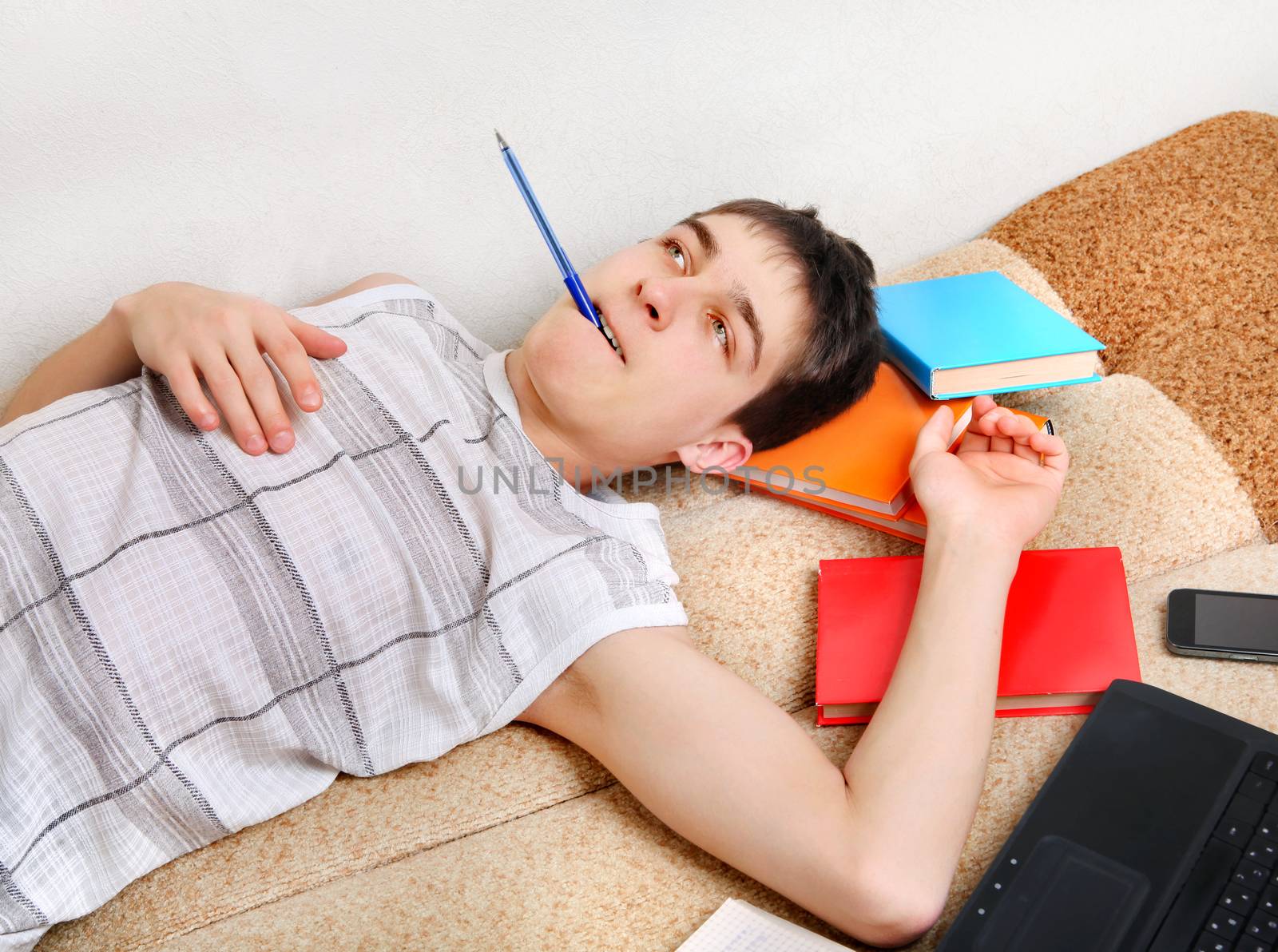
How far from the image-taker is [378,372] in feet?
3.53

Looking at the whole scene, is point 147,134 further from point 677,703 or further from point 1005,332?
point 1005,332

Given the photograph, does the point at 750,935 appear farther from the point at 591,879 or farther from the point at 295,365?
the point at 295,365

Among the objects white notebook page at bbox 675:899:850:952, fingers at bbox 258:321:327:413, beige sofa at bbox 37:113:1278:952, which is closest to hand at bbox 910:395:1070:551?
beige sofa at bbox 37:113:1278:952

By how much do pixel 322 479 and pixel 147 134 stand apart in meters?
0.46

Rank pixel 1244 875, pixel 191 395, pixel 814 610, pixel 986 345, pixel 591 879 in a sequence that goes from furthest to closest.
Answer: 1. pixel 986 345
2. pixel 814 610
3. pixel 191 395
4. pixel 591 879
5. pixel 1244 875

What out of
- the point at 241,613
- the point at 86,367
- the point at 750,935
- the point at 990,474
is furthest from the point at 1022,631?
the point at 86,367

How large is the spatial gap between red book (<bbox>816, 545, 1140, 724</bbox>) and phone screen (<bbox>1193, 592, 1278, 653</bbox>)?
0.07m

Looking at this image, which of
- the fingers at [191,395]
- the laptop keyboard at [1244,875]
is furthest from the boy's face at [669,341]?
the laptop keyboard at [1244,875]

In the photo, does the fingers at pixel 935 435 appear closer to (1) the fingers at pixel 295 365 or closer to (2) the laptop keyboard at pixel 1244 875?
(2) the laptop keyboard at pixel 1244 875

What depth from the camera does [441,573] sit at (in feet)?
3.20

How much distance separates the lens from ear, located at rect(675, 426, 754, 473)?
1152mm

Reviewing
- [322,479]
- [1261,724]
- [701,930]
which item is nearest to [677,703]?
[701,930]

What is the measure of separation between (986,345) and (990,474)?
18 cm

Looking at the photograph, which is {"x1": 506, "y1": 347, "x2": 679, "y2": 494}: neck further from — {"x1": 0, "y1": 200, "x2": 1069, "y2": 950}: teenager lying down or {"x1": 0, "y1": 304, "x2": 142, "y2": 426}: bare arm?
{"x1": 0, "y1": 304, "x2": 142, "y2": 426}: bare arm
